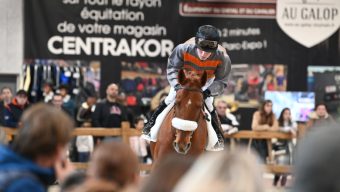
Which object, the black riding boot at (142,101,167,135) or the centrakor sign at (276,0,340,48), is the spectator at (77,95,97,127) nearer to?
the black riding boot at (142,101,167,135)

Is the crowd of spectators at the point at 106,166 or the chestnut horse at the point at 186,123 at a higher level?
the crowd of spectators at the point at 106,166

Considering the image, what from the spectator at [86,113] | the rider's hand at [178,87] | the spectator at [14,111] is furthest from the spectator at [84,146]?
the rider's hand at [178,87]

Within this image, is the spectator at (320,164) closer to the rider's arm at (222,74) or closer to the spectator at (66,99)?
the rider's arm at (222,74)

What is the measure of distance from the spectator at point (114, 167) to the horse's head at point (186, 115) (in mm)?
5846

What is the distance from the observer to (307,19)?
18.8 m

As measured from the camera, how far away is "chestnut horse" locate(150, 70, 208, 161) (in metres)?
9.06

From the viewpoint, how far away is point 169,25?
1833 cm

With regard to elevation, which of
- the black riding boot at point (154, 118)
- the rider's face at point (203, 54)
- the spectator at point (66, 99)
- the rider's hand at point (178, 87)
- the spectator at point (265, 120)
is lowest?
the spectator at point (265, 120)

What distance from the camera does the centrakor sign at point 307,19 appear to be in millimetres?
18688

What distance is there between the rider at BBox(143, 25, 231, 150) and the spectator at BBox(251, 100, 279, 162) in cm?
469


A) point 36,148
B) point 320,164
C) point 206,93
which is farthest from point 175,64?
point 320,164

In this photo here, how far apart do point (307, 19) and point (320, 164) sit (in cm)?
1666

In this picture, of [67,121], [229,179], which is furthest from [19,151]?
[229,179]

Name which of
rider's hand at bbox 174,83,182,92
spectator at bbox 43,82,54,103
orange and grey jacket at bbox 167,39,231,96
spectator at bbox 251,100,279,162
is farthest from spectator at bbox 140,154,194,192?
spectator at bbox 43,82,54,103
